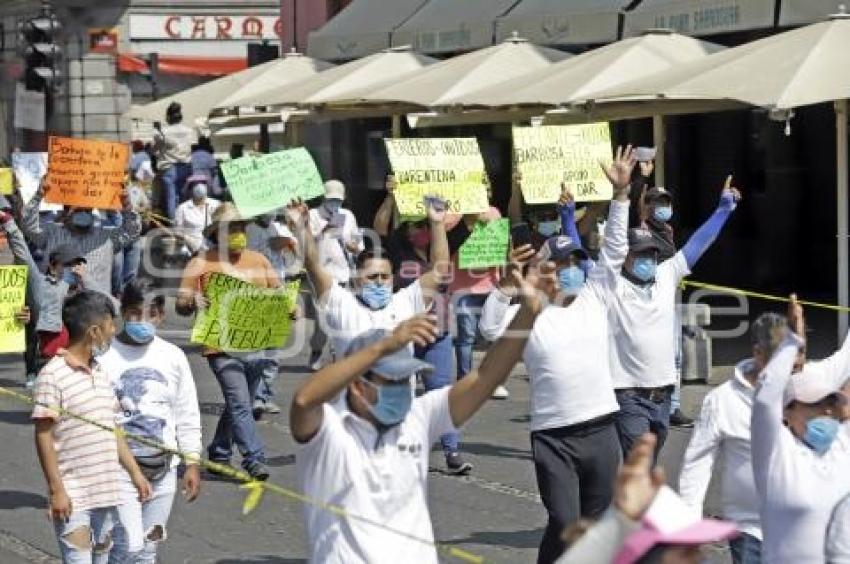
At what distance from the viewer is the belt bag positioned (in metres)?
8.70

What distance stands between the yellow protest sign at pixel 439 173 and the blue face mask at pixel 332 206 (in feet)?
9.85

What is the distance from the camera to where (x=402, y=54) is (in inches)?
950

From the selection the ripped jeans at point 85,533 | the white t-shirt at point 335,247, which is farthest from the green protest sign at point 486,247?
the ripped jeans at point 85,533

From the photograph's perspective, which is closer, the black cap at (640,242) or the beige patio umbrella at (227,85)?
the black cap at (640,242)

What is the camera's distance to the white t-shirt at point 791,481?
6.32 metres

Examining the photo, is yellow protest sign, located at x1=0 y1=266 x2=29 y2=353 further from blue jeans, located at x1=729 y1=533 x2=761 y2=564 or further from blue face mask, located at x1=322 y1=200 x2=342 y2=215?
blue face mask, located at x1=322 y1=200 x2=342 y2=215

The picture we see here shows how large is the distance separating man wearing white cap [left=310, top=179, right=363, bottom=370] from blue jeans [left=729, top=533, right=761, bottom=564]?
30.3 ft

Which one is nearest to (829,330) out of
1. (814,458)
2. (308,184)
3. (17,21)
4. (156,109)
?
(308,184)

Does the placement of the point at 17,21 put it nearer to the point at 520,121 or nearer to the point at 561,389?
the point at 520,121

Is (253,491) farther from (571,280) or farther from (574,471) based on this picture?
(571,280)

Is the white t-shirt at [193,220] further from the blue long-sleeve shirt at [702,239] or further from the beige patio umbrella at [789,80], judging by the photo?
the blue long-sleeve shirt at [702,239]

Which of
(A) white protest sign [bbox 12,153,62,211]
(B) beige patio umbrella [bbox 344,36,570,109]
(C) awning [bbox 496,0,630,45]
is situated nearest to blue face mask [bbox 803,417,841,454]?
(B) beige patio umbrella [bbox 344,36,570,109]

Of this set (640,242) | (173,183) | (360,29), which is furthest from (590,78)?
(173,183)

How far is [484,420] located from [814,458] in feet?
26.6
